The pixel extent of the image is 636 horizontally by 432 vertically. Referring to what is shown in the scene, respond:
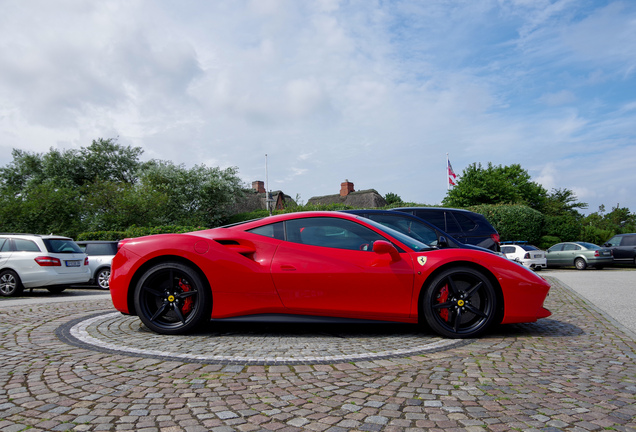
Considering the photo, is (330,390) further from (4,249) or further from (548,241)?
(548,241)

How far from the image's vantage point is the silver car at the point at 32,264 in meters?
10.4

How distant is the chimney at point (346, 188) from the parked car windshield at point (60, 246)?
51508 mm

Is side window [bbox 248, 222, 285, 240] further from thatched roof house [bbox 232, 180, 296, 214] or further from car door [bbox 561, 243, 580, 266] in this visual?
thatched roof house [bbox 232, 180, 296, 214]

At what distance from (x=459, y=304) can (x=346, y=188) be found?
58078mm

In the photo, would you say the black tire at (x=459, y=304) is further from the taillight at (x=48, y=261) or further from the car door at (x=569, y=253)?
the car door at (x=569, y=253)

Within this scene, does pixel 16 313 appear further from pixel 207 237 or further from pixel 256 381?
pixel 256 381

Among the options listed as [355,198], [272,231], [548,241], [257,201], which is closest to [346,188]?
[355,198]

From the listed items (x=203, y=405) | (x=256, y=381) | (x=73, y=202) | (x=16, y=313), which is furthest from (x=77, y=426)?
(x=73, y=202)

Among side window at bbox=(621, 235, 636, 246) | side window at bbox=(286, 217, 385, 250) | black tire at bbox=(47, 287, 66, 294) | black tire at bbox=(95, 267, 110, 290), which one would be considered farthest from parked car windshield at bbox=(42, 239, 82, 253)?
side window at bbox=(621, 235, 636, 246)

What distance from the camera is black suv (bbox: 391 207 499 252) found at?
9344 millimetres

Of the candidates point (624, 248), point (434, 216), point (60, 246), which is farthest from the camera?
point (624, 248)

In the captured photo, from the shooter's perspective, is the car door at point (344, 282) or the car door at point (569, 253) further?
the car door at point (569, 253)

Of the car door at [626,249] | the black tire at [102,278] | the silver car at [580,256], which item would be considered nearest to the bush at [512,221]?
the silver car at [580,256]

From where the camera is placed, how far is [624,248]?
2105 centimetres
